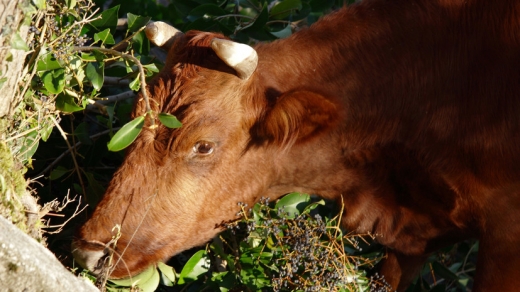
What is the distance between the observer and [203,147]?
13.8 feet

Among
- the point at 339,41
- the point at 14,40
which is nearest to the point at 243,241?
the point at 339,41

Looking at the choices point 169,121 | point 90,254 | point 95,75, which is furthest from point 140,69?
point 90,254

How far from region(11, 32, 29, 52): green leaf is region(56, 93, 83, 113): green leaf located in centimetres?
97

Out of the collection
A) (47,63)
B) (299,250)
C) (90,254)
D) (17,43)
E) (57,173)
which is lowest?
(299,250)

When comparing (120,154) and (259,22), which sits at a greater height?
(259,22)

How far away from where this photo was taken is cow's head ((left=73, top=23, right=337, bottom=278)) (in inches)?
164

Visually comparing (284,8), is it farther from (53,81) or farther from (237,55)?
(53,81)

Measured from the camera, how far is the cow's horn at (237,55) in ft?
13.1

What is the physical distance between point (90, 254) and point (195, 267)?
2.66 ft

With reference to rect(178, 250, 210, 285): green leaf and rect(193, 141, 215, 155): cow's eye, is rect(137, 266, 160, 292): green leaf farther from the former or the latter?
rect(193, 141, 215, 155): cow's eye

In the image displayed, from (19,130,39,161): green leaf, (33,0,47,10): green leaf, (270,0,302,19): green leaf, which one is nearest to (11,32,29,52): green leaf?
(33,0,47,10): green leaf

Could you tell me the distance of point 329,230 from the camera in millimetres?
4574

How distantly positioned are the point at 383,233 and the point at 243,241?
101 centimetres

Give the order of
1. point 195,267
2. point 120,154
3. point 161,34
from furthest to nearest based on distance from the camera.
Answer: point 120,154 → point 195,267 → point 161,34
